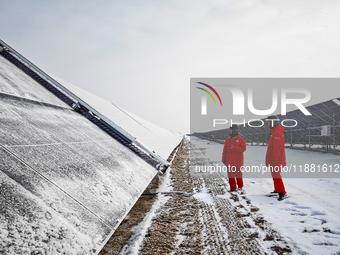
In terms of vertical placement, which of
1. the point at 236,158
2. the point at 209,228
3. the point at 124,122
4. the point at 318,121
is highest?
the point at 318,121

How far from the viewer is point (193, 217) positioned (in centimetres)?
350

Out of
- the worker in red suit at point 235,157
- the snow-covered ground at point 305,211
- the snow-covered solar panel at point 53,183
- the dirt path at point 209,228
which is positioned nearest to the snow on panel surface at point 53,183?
the snow-covered solar panel at point 53,183

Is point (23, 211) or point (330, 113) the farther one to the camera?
point (330, 113)

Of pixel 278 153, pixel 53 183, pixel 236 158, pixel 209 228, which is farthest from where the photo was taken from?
pixel 236 158

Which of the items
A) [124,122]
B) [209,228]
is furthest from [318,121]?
[209,228]

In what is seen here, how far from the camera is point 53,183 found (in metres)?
1.61

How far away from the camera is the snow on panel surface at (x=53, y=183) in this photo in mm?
1168

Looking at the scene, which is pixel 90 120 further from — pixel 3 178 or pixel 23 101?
pixel 3 178

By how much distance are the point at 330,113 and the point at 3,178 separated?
1718 centimetres

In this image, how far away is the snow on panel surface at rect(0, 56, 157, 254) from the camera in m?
1.17

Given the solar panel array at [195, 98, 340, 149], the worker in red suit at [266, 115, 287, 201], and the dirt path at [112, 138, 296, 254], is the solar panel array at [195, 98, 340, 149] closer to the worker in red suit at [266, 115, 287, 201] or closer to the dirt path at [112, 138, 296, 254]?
the worker in red suit at [266, 115, 287, 201]

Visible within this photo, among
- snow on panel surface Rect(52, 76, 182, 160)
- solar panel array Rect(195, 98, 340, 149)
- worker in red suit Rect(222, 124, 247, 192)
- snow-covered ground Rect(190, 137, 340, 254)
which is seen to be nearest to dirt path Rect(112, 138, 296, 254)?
snow-covered ground Rect(190, 137, 340, 254)

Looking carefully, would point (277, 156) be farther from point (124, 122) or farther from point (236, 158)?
point (124, 122)

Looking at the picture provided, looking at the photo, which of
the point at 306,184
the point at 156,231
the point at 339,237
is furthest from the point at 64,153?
the point at 306,184
